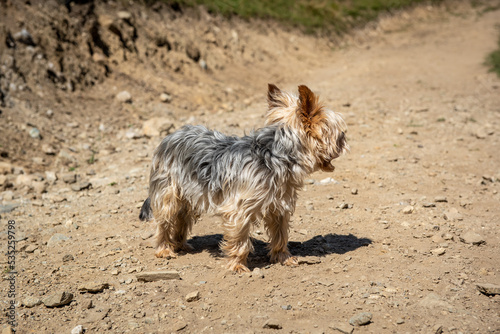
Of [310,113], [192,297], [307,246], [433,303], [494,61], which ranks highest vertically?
[494,61]

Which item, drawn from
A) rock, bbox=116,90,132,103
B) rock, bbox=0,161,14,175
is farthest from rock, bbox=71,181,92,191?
rock, bbox=116,90,132,103

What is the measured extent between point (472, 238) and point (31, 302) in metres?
5.17

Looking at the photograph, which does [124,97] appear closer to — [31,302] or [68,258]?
[68,258]

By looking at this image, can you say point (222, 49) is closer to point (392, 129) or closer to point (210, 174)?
point (392, 129)

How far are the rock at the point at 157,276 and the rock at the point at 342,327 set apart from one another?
1.88 meters

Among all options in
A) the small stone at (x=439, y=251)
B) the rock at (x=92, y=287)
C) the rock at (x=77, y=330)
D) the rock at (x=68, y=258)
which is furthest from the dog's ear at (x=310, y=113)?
the rock at (x=68, y=258)

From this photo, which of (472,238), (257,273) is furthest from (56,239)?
(472,238)

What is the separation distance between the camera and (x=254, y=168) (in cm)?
516

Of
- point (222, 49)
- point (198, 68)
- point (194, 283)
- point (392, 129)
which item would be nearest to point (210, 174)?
point (194, 283)

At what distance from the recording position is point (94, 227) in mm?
6836

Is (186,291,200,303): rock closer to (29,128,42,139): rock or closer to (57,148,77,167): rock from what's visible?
(57,148,77,167): rock

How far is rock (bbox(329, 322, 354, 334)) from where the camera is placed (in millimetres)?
4289

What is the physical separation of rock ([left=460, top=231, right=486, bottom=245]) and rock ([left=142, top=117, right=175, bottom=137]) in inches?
264

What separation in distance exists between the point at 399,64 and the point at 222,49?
6.82 meters
